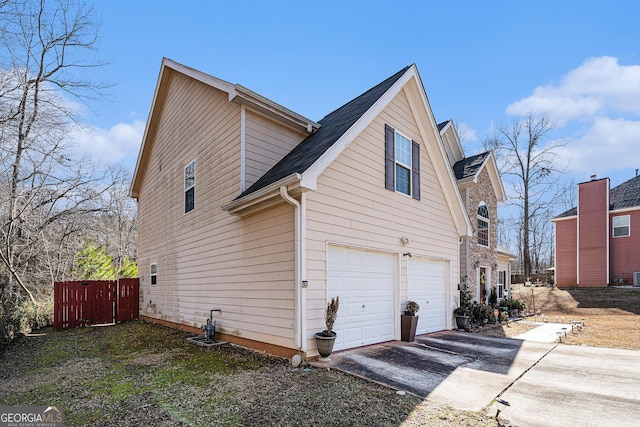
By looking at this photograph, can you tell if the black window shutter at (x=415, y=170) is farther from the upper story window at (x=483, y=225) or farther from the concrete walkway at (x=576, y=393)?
the upper story window at (x=483, y=225)

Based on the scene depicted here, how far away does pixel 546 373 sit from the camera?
6102mm

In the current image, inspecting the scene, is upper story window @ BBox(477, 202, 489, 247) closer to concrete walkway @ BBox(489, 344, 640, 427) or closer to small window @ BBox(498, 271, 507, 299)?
small window @ BBox(498, 271, 507, 299)

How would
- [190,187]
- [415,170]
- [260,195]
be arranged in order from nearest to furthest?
[260,195] < [415,170] < [190,187]

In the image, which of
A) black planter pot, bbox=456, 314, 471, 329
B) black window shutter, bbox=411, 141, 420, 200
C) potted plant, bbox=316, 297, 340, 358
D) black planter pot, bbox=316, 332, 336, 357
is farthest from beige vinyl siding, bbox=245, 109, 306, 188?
black planter pot, bbox=456, 314, 471, 329

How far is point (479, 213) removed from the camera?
15633 millimetres

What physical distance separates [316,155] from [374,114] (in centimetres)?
218

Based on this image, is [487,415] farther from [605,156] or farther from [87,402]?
[605,156]

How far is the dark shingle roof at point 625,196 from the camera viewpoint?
865 inches

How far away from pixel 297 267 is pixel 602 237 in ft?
80.2

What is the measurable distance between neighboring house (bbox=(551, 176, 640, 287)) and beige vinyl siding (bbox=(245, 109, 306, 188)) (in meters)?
23.0

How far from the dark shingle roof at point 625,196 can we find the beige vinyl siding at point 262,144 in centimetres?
2354

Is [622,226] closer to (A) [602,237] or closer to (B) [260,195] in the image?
(A) [602,237]

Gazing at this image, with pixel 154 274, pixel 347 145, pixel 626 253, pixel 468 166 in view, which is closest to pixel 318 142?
pixel 347 145

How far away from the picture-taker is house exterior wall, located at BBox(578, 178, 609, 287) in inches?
878
